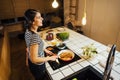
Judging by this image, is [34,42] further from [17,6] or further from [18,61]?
[17,6]

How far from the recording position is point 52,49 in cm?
186

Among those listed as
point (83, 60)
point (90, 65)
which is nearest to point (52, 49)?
point (83, 60)

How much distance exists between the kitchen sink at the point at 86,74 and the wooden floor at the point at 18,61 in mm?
1507

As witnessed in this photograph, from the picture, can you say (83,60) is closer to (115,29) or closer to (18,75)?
(18,75)

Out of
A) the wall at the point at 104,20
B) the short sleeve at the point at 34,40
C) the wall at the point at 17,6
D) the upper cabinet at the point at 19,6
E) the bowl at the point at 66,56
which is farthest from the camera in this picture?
the upper cabinet at the point at 19,6

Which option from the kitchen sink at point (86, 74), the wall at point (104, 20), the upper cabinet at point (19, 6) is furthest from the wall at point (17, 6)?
the kitchen sink at point (86, 74)

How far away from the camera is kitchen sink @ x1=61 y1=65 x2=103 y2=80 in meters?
1.25

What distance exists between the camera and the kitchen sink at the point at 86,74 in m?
1.25

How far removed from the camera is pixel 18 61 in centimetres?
319

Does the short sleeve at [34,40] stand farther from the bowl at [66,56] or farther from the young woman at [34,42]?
the bowl at [66,56]

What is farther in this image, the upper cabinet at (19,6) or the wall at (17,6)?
the upper cabinet at (19,6)

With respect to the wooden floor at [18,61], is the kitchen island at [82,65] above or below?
above

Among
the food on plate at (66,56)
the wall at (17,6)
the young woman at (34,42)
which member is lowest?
the food on plate at (66,56)

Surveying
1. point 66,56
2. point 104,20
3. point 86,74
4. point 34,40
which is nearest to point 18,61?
point 66,56
